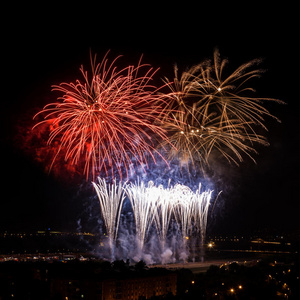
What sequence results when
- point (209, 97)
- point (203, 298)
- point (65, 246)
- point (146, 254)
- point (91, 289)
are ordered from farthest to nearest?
point (65, 246) → point (146, 254) → point (91, 289) → point (203, 298) → point (209, 97)

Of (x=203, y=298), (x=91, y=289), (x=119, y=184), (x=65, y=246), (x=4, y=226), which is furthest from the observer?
(x=4, y=226)

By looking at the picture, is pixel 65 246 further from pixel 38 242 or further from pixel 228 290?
pixel 228 290

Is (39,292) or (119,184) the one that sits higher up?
(119,184)

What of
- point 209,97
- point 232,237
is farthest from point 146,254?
point 232,237

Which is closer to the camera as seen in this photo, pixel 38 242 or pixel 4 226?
pixel 38 242

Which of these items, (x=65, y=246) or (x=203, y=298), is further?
(x=65, y=246)

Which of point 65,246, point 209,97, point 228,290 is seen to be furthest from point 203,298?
point 65,246

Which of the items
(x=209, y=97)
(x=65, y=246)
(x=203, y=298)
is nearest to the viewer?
(x=209, y=97)

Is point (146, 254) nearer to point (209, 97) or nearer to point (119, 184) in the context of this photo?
point (119, 184)

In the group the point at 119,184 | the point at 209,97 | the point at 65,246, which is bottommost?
the point at 65,246
